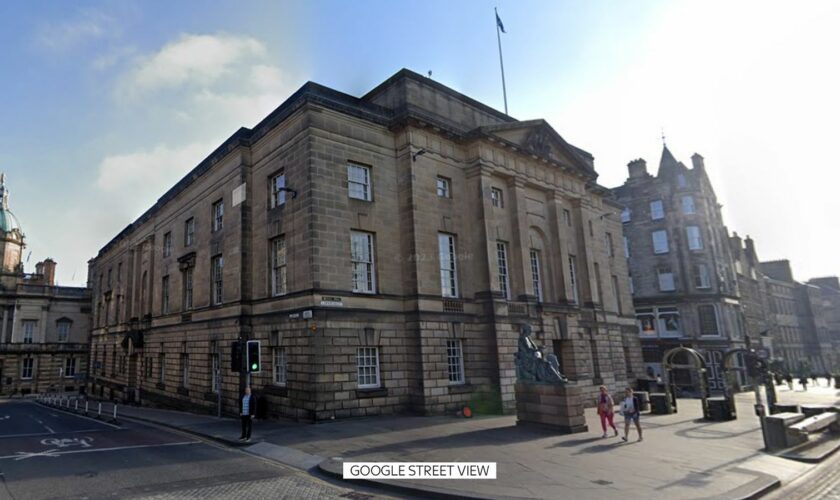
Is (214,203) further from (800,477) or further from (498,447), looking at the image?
(800,477)

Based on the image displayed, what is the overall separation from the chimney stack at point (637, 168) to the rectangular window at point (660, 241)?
270 inches

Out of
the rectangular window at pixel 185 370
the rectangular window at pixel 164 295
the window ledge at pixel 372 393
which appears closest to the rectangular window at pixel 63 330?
the rectangular window at pixel 164 295

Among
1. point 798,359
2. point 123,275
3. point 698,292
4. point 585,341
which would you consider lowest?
point 798,359

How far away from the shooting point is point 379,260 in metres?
21.4

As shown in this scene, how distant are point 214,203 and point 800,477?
89.0 feet

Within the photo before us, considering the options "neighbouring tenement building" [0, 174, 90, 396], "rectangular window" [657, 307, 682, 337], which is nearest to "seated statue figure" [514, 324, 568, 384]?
"rectangular window" [657, 307, 682, 337]

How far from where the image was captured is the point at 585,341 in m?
29.2

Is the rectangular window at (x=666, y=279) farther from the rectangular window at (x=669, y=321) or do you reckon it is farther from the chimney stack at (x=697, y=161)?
the chimney stack at (x=697, y=161)

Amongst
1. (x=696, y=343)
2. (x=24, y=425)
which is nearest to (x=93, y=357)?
(x=24, y=425)

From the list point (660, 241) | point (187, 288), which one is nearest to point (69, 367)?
Answer: point (187, 288)

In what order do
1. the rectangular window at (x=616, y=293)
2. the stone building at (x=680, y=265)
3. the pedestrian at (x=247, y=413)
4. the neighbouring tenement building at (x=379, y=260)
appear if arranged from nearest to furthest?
the pedestrian at (x=247, y=413), the neighbouring tenement building at (x=379, y=260), the rectangular window at (x=616, y=293), the stone building at (x=680, y=265)

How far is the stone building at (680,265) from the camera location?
47000 mm

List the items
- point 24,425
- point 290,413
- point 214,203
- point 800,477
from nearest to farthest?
1. point 800,477
2. point 290,413
3. point 24,425
4. point 214,203

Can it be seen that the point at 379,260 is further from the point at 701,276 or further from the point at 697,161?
the point at 697,161
